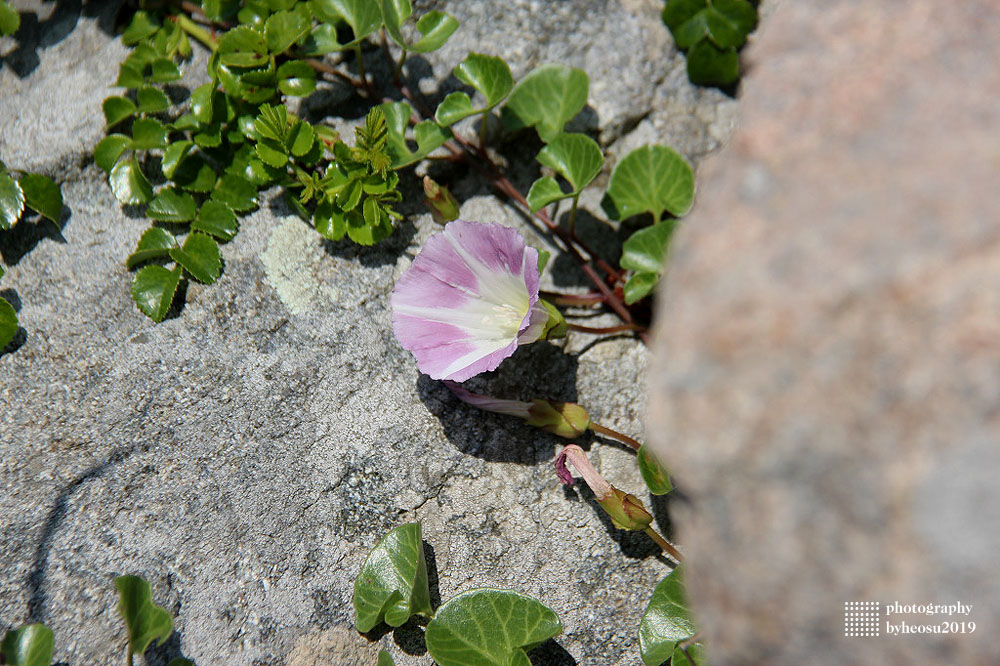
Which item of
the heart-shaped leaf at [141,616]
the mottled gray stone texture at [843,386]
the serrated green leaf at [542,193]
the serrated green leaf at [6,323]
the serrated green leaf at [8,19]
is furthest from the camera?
the serrated green leaf at [8,19]

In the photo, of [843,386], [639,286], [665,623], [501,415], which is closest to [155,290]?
[501,415]

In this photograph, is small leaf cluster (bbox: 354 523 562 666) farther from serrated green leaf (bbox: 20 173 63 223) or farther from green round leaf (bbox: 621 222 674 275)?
serrated green leaf (bbox: 20 173 63 223)

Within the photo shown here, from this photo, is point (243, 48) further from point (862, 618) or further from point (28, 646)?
point (862, 618)

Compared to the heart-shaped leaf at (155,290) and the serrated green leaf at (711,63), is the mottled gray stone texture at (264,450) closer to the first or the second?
the heart-shaped leaf at (155,290)

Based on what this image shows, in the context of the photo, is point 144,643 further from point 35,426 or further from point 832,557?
point 832,557

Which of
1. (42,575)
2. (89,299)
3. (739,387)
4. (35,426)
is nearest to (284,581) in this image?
(42,575)

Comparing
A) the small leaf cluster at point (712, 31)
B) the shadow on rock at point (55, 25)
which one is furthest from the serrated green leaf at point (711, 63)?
the shadow on rock at point (55, 25)
